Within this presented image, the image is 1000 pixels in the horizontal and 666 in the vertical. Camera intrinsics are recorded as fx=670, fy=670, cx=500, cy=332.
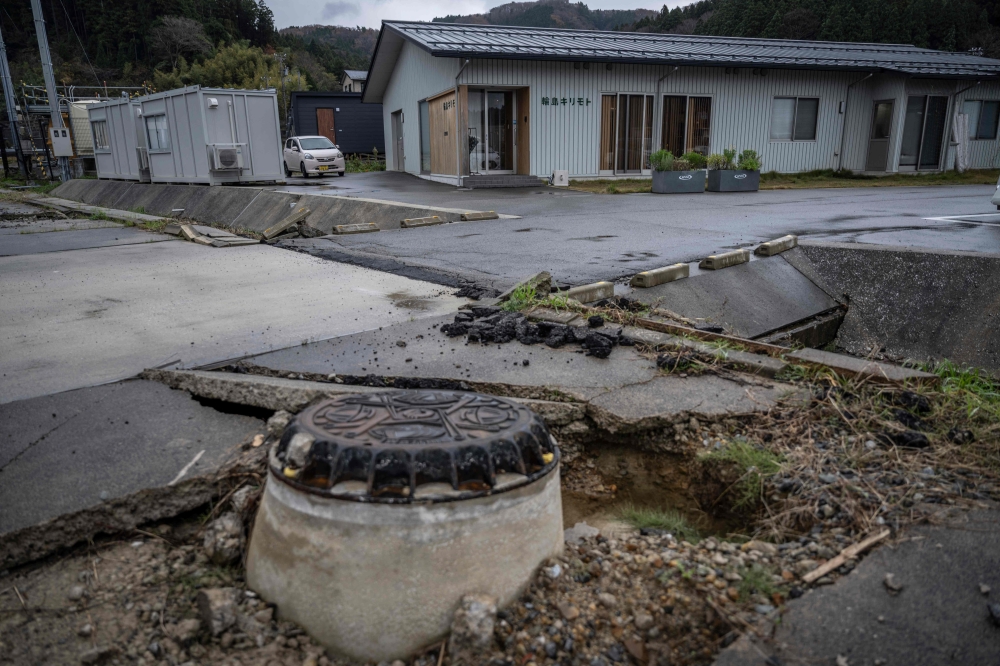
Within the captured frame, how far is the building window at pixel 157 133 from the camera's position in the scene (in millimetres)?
16947

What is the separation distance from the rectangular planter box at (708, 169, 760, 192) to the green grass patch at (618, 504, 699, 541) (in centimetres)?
1429

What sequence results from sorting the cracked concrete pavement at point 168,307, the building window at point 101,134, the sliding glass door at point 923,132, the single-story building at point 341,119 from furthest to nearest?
the single-story building at point 341,119
the sliding glass door at point 923,132
the building window at point 101,134
the cracked concrete pavement at point 168,307

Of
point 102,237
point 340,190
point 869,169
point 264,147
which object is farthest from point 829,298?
point 869,169

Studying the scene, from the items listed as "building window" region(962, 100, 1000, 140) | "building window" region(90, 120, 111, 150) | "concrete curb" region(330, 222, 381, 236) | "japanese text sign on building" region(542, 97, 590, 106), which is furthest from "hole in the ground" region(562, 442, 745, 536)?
"building window" region(962, 100, 1000, 140)

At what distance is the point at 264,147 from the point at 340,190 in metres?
2.33

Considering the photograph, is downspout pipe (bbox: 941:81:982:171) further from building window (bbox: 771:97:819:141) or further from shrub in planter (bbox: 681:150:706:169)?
shrub in planter (bbox: 681:150:706:169)

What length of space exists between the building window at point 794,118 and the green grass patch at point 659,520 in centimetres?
2128

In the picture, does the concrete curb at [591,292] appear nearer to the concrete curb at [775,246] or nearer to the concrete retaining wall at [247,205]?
the concrete curb at [775,246]

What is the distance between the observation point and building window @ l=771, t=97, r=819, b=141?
2112cm

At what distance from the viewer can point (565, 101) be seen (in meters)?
18.5

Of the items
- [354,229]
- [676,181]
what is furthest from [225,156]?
[676,181]

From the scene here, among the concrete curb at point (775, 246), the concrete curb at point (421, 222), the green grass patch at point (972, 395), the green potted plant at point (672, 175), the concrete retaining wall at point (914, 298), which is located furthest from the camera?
the green potted plant at point (672, 175)

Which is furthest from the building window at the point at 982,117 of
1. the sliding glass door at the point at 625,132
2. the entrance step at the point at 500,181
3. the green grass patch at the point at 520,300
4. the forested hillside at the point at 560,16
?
the forested hillside at the point at 560,16

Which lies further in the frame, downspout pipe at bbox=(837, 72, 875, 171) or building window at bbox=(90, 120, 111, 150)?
downspout pipe at bbox=(837, 72, 875, 171)
